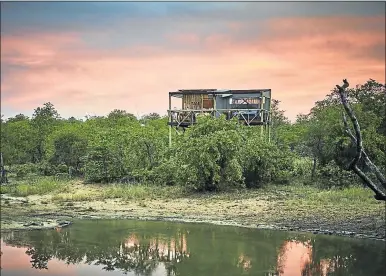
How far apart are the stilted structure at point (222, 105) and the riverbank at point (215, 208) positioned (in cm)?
707

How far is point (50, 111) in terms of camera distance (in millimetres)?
43812

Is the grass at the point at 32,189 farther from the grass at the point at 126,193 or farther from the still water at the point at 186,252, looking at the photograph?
the still water at the point at 186,252

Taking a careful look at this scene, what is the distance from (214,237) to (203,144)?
9712 millimetres

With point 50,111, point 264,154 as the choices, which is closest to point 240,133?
point 264,154

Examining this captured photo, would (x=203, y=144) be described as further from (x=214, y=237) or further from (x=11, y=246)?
(x=11, y=246)

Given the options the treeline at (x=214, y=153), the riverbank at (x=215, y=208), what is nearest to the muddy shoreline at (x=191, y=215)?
the riverbank at (x=215, y=208)

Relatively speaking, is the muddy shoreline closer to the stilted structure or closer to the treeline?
the treeline

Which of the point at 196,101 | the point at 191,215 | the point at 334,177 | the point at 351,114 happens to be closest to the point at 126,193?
the point at 191,215

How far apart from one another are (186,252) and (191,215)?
582 centimetres

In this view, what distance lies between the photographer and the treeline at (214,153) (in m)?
26.1

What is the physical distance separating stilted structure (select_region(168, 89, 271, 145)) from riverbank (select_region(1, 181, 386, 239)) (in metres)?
7.07

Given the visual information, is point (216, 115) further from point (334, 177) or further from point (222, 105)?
point (334, 177)

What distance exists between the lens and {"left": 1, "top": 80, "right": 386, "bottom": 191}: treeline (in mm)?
26125

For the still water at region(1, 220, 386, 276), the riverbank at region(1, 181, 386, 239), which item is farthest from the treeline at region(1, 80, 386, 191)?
the still water at region(1, 220, 386, 276)
